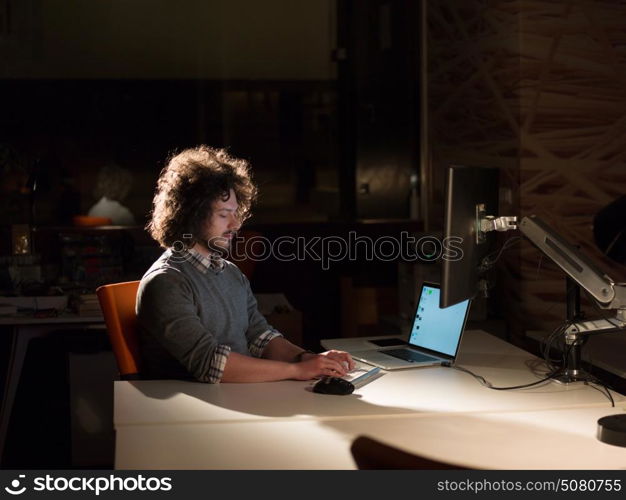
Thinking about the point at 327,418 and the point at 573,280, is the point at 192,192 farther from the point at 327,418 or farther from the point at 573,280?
the point at 573,280

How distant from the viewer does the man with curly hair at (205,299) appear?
8.52ft

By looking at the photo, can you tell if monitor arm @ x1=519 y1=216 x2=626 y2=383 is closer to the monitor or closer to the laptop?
the monitor

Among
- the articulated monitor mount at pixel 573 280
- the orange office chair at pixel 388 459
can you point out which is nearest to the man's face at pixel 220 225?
the articulated monitor mount at pixel 573 280

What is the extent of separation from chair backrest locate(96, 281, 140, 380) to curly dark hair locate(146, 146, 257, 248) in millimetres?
220

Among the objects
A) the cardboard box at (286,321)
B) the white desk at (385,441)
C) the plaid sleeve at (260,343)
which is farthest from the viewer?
the cardboard box at (286,321)

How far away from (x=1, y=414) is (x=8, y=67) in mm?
2908

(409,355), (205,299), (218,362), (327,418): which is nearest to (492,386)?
(409,355)

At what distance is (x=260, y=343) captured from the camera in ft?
9.75

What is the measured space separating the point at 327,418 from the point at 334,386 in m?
0.26

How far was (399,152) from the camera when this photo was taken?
592 cm

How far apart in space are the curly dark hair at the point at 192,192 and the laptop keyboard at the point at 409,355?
2.27ft

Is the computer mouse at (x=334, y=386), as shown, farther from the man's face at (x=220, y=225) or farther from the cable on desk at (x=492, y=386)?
the man's face at (x=220, y=225)

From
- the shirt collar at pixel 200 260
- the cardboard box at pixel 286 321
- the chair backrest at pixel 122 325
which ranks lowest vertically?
the cardboard box at pixel 286 321

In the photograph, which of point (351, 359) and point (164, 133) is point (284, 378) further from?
point (164, 133)
